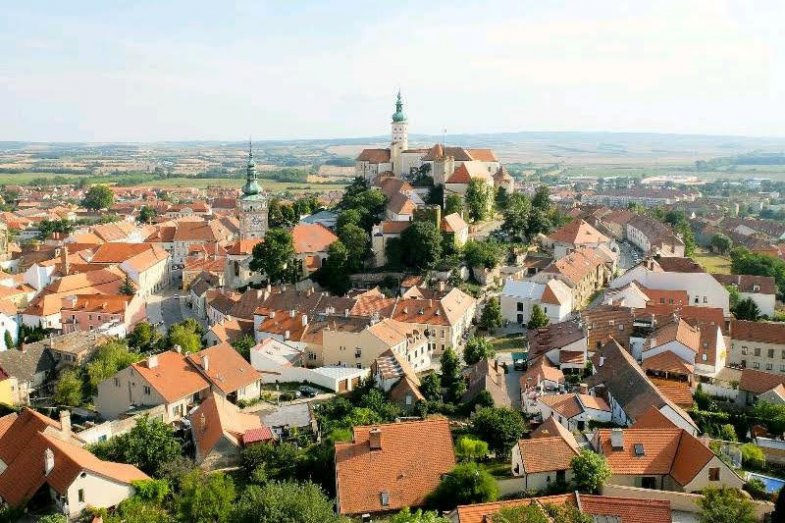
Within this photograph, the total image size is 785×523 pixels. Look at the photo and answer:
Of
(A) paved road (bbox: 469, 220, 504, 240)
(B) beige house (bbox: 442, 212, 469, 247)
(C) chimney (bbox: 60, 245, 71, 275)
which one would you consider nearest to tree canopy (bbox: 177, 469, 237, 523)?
(B) beige house (bbox: 442, 212, 469, 247)

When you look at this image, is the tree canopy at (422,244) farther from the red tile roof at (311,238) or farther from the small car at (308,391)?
the small car at (308,391)

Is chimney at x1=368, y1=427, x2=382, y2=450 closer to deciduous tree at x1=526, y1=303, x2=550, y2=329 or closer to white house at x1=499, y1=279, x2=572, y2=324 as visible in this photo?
deciduous tree at x1=526, y1=303, x2=550, y2=329

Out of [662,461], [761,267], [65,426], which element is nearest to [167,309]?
[65,426]

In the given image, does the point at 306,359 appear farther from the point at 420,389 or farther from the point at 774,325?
the point at 774,325

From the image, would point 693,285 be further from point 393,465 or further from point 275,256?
point 393,465

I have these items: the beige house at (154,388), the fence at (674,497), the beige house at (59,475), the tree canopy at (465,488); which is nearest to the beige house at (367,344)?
the beige house at (154,388)
